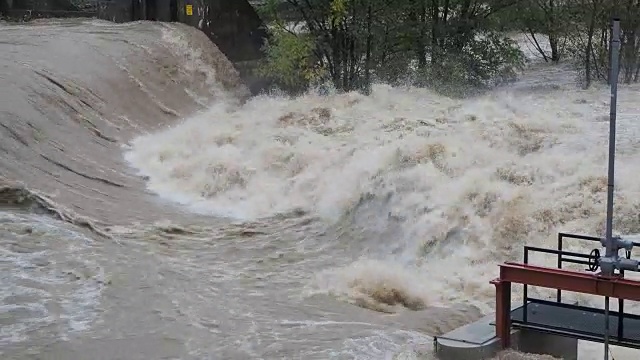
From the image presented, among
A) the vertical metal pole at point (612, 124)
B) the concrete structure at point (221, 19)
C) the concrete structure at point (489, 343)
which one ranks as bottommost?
the concrete structure at point (489, 343)

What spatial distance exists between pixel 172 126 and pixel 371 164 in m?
5.50

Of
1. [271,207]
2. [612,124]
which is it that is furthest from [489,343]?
[271,207]

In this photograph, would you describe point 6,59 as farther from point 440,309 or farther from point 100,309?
point 440,309

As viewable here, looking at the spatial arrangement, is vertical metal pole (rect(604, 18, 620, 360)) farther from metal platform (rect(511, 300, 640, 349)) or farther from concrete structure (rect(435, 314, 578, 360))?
concrete structure (rect(435, 314, 578, 360))

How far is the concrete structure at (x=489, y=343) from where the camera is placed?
5.71 meters

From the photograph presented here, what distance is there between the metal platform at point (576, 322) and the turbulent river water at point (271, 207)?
0.30 meters

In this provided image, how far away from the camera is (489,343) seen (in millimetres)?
5727

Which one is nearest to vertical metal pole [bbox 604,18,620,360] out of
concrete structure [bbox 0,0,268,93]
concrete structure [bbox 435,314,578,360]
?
concrete structure [bbox 435,314,578,360]

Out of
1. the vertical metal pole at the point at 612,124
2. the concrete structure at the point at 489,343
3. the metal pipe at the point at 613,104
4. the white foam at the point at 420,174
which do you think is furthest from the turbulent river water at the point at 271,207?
the metal pipe at the point at 613,104

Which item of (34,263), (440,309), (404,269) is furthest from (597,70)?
(34,263)

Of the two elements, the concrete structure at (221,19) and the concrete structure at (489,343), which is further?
the concrete structure at (221,19)

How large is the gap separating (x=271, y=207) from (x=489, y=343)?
5.61m

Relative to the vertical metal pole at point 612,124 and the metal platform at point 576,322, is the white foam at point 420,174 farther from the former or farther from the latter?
the vertical metal pole at point 612,124

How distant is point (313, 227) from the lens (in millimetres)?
10195
